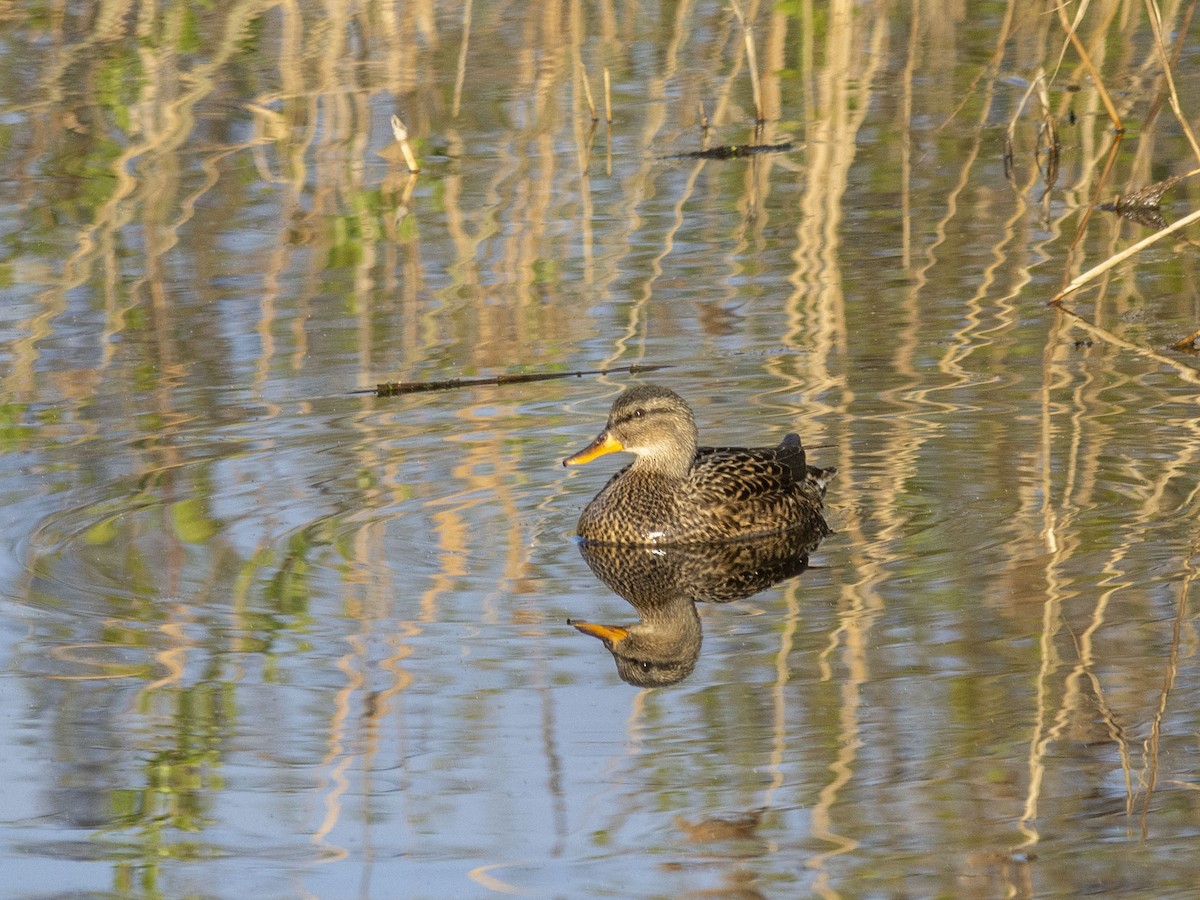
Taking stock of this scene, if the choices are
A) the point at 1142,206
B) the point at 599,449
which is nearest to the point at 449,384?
the point at 599,449

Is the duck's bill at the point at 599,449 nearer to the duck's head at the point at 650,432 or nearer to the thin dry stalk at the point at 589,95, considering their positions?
the duck's head at the point at 650,432

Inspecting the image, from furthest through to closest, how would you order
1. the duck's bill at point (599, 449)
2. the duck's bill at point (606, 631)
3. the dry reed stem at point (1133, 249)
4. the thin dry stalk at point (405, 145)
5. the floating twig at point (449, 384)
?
the thin dry stalk at point (405, 145), the floating twig at point (449, 384), the dry reed stem at point (1133, 249), the duck's bill at point (599, 449), the duck's bill at point (606, 631)

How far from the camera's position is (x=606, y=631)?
591 centimetres

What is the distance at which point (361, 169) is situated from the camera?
11562 millimetres

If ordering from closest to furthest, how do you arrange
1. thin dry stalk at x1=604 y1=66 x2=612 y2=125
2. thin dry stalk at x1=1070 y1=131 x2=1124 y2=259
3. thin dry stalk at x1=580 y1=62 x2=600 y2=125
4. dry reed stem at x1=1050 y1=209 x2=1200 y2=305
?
1. dry reed stem at x1=1050 y1=209 x2=1200 y2=305
2. thin dry stalk at x1=1070 y1=131 x2=1124 y2=259
3. thin dry stalk at x1=580 y1=62 x2=600 y2=125
4. thin dry stalk at x1=604 y1=66 x2=612 y2=125

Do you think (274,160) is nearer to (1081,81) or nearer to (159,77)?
(159,77)

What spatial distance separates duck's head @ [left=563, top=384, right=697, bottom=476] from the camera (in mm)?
7164

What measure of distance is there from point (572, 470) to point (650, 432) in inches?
24.4

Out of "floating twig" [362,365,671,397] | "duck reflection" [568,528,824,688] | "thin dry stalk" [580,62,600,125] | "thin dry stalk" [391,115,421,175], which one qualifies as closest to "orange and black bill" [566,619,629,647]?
"duck reflection" [568,528,824,688]

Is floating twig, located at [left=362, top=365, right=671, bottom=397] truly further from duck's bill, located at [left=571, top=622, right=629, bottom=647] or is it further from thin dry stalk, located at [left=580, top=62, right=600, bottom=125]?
thin dry stalk, located at [left=580, top=62, right=600, bottom=125]

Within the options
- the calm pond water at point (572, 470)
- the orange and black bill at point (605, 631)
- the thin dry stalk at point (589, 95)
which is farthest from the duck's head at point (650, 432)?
the thin dry stalk at point (589, 95)

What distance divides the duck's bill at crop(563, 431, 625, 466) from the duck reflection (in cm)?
38

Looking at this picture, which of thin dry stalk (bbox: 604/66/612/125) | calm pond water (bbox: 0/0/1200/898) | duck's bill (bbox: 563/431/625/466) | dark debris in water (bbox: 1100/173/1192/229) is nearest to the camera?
calm pond water (bbox: 0/0/1200/898)

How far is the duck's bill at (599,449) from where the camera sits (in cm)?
718
